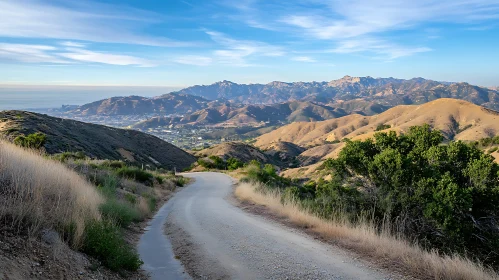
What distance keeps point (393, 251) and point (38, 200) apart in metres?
6.46

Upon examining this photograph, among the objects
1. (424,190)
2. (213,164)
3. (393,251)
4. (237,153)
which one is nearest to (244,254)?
(393,251)

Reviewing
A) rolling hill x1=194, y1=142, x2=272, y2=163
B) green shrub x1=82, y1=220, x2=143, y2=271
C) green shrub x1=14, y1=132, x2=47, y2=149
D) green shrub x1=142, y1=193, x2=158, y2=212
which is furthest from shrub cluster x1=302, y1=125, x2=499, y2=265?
rolling hill x1=194, y1=142, x2=272, y2=163

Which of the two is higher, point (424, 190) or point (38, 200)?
point (38, 200)

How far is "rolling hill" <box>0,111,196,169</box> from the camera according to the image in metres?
44.4

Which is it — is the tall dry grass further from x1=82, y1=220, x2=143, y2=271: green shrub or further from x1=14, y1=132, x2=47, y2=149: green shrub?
x1=14, y1=132, x2=47, y2=149: green shrub

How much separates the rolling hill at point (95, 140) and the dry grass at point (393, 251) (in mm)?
37306

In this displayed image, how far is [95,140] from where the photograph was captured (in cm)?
6150

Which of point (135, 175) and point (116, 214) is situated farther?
point (135, 175)

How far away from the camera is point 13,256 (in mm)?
4047

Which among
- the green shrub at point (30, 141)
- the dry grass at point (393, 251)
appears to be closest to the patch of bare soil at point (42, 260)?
the dry grass at point (393, 251)

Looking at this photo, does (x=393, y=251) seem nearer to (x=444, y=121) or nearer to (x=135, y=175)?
(x=135, y=175)

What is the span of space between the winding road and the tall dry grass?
64.8 inches

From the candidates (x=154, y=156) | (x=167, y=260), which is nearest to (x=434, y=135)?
(x=167, y=260)

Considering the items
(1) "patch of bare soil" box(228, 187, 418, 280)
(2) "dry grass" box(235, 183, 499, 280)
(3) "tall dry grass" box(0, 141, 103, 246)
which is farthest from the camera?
(1) "patch of bare soil" box(228, 187, 418, 280)
